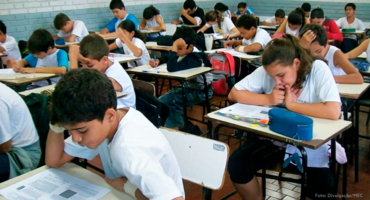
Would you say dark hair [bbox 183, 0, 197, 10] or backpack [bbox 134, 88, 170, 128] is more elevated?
dark hair [bbox 183, 0, 197, 10]

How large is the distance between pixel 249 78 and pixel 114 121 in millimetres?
1320

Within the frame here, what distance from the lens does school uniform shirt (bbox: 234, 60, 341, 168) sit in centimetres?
196

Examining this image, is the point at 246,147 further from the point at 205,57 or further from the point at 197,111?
the point at 197,111

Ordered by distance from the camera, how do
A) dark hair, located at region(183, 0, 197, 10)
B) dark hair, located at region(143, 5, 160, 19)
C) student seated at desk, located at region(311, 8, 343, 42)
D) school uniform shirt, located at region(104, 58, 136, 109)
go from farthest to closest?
dark hair, located at region(183, 0, 197, 10) → dark hair, located at region(143, 5, 160, 19) → student seated at desk, located at region(311, 8, 343, 42) → school uniform shirt, located at region(104, 58, 136, 109)

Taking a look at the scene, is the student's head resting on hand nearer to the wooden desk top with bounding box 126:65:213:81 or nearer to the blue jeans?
the wooden desk top with bounding box 126:65:213:81

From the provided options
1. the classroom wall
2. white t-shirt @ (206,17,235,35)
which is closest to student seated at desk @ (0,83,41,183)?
the classroom wall

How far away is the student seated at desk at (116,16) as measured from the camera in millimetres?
6449

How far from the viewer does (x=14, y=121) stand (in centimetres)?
187

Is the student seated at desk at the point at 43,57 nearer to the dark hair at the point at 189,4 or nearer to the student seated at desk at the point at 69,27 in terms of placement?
the student seated at desk at the point at 69,27

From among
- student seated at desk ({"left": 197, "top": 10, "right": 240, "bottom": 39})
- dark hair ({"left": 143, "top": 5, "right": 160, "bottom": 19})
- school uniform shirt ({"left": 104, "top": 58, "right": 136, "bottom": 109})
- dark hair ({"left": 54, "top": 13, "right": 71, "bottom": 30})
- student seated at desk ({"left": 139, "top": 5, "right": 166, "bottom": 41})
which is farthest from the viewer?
dark hair ({"left": 143, "top": 5, "right": 160, "bottom": 19})

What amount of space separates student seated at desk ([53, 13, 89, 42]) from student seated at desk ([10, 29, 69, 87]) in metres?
2.38

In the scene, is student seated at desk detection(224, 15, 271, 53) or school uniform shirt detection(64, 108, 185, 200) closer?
school uniform shirt detection(64, 108, 185, 200)

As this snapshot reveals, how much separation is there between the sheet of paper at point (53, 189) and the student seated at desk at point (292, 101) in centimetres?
93

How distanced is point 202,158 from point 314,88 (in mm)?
926
